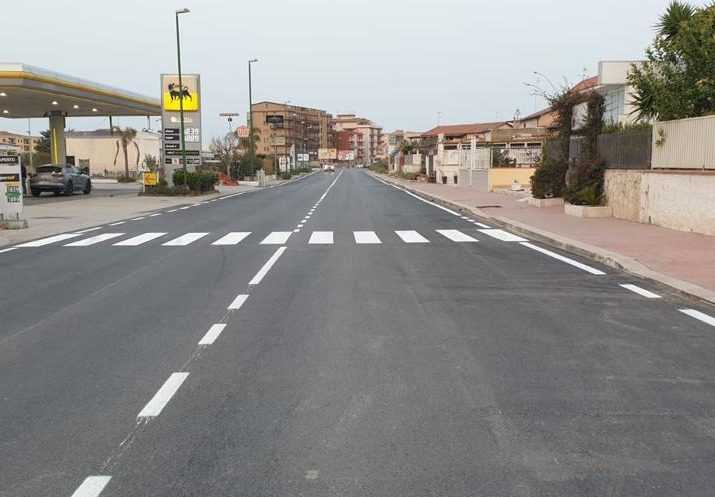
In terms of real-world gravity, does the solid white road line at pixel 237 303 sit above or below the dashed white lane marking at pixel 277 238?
above

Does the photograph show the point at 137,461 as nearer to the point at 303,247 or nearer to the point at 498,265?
the point at 498,265

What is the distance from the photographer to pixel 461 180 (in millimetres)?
47125

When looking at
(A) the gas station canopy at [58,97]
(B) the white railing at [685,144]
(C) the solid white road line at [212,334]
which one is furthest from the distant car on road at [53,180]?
(C) the solid white road line at [212,334]

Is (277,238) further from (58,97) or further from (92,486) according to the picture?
(58,97)

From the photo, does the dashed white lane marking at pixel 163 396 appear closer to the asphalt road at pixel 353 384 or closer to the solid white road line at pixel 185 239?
the asphalt road at pixel 353 384

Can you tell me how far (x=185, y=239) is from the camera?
629 inches

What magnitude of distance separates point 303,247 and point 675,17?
12532 mm

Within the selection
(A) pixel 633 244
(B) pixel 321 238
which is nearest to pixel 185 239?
(B) pixel 321 238

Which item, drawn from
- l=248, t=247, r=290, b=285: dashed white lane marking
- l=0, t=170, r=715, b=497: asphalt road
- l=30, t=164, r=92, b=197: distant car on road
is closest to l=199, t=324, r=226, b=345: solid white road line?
l=0, t=170, r=715, b=497: asphalt road

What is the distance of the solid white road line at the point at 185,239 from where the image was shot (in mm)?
14980

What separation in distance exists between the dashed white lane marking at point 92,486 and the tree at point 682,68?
17.4m

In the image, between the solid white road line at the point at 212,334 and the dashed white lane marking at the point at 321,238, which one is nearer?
the solid white road line at the point at 212,334

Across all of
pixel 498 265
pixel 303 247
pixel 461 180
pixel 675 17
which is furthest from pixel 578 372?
pixel 461 180

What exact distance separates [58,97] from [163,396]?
38672mm
